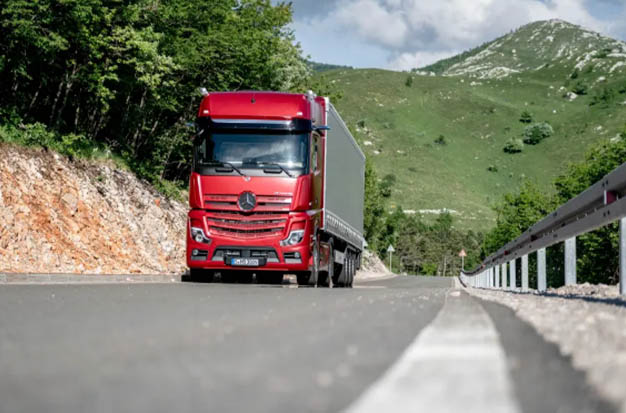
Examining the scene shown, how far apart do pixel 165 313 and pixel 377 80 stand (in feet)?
581

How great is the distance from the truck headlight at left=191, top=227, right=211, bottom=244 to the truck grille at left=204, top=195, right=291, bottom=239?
0.21 metres

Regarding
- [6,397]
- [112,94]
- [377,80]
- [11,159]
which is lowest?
[6,397]

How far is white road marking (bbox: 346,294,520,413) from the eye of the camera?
2.58m

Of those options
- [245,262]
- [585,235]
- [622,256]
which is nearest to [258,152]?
[245,262]

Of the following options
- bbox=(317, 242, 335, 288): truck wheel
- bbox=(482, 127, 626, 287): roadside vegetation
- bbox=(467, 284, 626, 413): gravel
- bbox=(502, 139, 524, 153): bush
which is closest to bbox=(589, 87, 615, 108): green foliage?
bbox=(502, 139, 524, 153): bush

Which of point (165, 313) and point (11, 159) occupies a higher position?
point (11, 159)

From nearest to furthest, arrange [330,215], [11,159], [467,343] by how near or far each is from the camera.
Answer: [467,343] → [330,215] → [11,159]

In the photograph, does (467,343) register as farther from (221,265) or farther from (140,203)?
(140,203)

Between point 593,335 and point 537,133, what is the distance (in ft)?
510

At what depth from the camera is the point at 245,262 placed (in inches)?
690

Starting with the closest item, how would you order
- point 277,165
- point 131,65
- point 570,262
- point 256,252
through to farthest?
point 570,262 < point 277,165 < point 256,252 < point 131,65

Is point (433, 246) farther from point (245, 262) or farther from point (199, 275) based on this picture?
point (245, 262)

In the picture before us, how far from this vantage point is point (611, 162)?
6731 centimetres

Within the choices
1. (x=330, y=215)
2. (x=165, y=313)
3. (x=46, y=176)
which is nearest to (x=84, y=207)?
(x=46, y=176)
